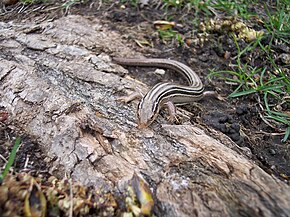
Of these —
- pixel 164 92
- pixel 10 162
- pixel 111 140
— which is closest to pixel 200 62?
pixel 164 92

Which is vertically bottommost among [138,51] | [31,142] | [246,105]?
[246,105]

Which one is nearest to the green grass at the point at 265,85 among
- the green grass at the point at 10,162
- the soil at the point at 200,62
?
the soil at the point at 200,62

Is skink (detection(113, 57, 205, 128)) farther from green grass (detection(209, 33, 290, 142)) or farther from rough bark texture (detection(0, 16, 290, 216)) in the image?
green grass (detection(209, 33, 290, 142))

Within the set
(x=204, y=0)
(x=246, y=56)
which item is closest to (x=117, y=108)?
(x=246, y=56)

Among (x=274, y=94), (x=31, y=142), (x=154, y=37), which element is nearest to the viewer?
(x=31, y=142)

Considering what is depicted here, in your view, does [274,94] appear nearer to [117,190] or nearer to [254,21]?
[254,21]

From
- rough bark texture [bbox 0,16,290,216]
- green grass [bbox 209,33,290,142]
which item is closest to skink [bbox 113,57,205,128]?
rough bark texture [bbox 0,16,290,216]

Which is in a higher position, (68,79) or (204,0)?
(68,79)
